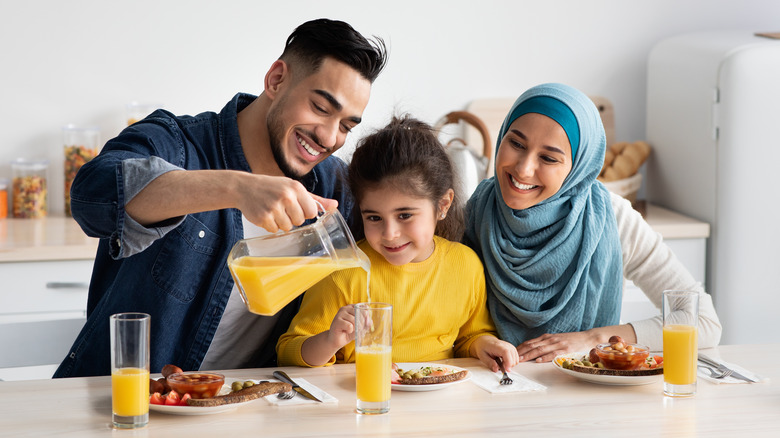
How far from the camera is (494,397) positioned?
1422 mm

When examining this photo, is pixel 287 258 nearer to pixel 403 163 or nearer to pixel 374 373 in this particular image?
pixel 374 373

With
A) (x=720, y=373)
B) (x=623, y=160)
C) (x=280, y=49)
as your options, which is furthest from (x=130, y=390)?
(x=623, y=160)

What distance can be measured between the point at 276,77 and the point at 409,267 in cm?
48

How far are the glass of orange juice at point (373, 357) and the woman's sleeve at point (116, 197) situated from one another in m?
0.37

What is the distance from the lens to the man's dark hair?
1.76m

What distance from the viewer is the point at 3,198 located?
292 cm

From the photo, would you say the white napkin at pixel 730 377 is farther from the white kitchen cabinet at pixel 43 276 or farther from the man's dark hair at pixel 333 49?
the white kitchen cabinet at pixel 43 276

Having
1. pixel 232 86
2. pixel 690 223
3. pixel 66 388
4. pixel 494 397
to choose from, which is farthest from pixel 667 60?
pixel 66 388

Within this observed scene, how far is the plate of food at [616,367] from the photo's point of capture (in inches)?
57.7

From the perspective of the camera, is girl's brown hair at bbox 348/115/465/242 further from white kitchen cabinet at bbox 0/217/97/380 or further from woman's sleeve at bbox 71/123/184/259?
white kitchen cabinet at bbox 0/217/97/380

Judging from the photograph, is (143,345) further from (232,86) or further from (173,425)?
(232,86)

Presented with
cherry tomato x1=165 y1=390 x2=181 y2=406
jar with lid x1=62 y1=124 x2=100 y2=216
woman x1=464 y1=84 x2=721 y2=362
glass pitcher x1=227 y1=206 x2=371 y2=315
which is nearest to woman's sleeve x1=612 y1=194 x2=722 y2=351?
woman x1=464 y1=84 x2=721 y2=362

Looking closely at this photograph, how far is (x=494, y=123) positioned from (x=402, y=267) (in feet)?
5.08

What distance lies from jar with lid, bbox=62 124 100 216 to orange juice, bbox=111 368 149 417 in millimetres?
1865
